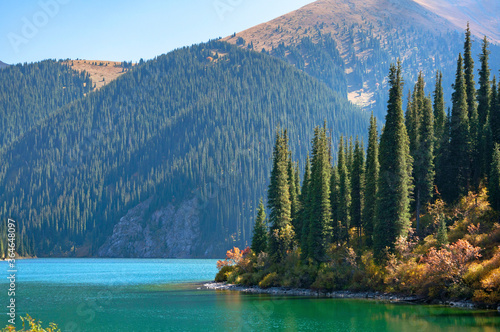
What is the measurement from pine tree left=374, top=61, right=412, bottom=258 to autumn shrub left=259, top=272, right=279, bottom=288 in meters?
20.7

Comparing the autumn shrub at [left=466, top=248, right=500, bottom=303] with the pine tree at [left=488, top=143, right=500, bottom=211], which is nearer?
the autumn shrub at [left=466, top=248, right=500, bottom=303]

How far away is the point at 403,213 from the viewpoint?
72.7m

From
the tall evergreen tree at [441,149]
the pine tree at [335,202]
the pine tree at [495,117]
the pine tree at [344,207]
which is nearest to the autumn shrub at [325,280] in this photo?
the pine tree at [344,207]

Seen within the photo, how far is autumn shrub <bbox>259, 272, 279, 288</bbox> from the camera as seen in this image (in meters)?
88.0

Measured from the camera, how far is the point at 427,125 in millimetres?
86000

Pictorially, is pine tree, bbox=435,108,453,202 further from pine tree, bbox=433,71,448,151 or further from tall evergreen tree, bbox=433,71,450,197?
pine tree, bbox=433,71,448,151

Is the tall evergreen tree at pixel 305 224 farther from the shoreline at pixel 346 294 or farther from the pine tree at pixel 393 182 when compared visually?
the pine tree at pixel 393 182

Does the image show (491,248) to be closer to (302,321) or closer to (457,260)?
(457,260)

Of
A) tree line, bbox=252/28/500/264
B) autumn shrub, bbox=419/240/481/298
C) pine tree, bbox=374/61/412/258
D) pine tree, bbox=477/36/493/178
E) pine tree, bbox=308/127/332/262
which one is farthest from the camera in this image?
pine tree, bbox=308/127/332/262

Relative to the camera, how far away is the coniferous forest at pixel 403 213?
6369 cm

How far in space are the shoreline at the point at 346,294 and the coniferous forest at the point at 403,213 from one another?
1024 millimetres

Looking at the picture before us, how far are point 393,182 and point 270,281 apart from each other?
89.0ft

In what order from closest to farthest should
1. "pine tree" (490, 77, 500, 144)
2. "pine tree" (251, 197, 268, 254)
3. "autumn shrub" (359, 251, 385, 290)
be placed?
"autumn shrub" (359, 251, 385, 290) → "pine tree" (490, 77, 500, 144) → "pine tree" (251, 197, 268, 254)

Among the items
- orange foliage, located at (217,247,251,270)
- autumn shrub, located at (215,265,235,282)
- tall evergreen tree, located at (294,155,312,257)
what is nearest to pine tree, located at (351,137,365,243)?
tall evergreen tree, located at (294,155,312,257)
